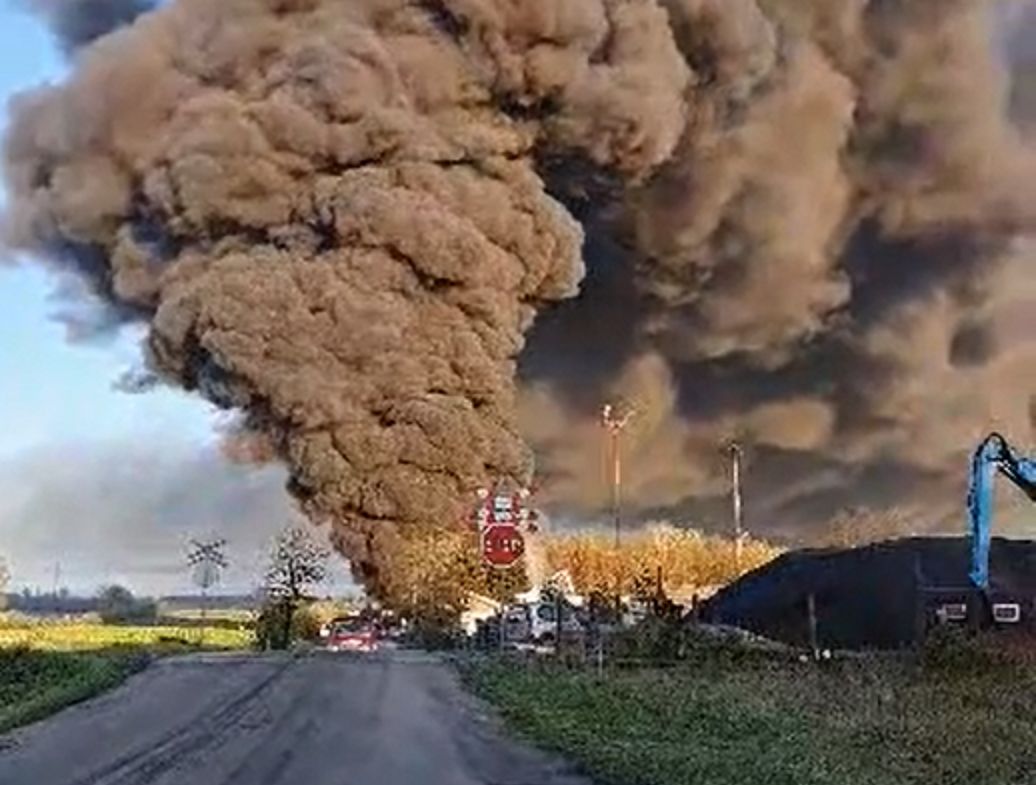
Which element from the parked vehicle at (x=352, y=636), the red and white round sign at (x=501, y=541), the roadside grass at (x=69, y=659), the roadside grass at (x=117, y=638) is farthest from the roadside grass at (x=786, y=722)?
the roadside grass at (x=117, y=638)

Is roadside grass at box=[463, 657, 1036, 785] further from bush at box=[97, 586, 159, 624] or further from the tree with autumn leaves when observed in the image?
bush at box=[97, 586, 159, 624]

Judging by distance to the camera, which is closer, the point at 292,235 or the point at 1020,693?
the point at 1020,693

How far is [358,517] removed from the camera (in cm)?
2927

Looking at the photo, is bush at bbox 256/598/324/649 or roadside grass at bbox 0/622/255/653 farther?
bush at bbox 256/598/324/649

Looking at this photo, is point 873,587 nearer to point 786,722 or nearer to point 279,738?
point 786,722

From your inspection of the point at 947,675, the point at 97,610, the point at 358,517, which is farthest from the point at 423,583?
the point at 97,610

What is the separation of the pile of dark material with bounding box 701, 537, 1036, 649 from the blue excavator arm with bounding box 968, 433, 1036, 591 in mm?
575

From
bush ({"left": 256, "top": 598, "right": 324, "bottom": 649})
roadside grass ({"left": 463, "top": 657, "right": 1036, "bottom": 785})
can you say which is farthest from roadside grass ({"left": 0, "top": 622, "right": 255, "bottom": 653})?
roadside grass ({"left": 463, "top": 657, "right": 1036, "bottom": 785})

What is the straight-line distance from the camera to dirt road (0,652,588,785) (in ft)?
42.3

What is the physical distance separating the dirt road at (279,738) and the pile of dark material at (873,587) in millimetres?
5308

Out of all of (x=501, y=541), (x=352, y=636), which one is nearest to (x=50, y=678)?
(x=501, y=541)

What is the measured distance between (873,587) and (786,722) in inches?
407

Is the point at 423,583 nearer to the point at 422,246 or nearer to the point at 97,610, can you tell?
the point at 422,246

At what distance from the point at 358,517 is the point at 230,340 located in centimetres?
362
